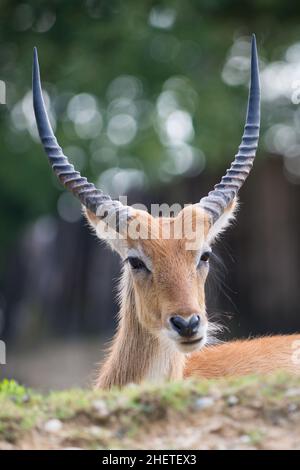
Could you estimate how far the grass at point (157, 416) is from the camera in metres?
6.67

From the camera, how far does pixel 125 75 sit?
1007 inches

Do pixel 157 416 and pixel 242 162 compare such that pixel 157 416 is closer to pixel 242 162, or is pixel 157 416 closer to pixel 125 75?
pixel 242 162

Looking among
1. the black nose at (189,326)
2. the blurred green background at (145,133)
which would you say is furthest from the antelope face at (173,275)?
the blurred green background at (145,133)

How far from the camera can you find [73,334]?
1190 inches

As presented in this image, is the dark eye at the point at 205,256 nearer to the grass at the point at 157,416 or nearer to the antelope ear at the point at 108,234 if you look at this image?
the antelope ear at the point at 108,234

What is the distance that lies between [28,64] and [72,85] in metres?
1.27

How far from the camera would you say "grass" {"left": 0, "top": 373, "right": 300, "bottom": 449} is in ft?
21.9

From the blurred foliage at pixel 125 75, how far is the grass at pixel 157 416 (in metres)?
18.1

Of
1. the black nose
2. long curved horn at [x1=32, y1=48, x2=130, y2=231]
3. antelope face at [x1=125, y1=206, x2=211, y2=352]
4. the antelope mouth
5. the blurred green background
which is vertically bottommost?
the antelope mouth

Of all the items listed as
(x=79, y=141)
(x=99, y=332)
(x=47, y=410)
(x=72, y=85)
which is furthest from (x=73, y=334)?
(x=47, y=410)

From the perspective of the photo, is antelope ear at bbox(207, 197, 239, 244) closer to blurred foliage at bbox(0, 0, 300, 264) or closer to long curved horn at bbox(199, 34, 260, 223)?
long curved horn at bbox(199, 34, 260, 223)

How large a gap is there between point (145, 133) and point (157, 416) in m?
21.5

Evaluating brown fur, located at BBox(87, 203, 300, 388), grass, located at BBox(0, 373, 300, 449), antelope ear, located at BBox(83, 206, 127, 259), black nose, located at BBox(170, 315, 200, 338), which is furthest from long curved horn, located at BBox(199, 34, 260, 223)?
grass, located at BBox(0, 373, 300, 449)

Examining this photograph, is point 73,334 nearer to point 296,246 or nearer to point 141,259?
point 296,246
